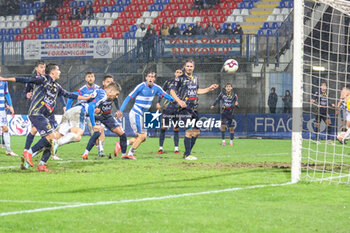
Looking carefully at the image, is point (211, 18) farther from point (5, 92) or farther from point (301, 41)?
point (301, 41)

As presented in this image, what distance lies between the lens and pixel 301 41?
979 cm

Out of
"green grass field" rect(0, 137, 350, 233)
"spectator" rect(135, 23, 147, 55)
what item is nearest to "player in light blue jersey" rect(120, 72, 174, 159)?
"green grass field" rect(0, 137, 350, 233)

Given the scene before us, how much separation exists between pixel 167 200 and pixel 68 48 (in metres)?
23.9

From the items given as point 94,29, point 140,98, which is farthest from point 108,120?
point 94,29

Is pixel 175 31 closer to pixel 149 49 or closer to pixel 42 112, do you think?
pixel 149 49

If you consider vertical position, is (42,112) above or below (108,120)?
above

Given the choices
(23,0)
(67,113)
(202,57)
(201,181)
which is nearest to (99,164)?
(67,113)

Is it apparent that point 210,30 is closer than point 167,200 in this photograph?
No

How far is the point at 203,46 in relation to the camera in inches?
1099

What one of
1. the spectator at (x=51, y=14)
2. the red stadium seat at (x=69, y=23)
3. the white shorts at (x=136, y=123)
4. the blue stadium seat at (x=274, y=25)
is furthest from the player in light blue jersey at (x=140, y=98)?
the spectator at (x=51, y=14)

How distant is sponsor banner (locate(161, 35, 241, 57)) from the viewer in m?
27.7

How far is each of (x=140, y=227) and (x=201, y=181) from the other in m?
3.95

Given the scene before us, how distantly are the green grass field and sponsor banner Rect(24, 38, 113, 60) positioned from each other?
59.5 feet

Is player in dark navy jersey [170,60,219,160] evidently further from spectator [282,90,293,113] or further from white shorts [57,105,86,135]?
spectator [282,90,293,113]
